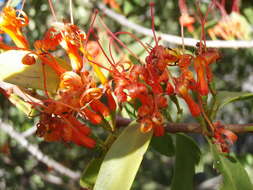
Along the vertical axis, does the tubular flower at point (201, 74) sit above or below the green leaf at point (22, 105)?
above

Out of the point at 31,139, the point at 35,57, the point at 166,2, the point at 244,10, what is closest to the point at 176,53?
the point at 35,57

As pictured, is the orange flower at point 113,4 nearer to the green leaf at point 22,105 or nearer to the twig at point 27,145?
the twig at point 27,145

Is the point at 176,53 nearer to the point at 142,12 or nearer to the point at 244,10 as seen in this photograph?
the point at 142,12

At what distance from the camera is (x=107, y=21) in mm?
3135

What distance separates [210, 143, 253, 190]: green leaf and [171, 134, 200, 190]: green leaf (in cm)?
18

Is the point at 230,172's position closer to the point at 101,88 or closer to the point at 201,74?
the point at 201,74

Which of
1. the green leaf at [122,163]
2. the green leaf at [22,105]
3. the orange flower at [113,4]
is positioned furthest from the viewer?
the orange flower at [113,4]

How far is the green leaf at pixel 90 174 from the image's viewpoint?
3.46 feet

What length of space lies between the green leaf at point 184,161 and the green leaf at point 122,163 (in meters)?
0.23

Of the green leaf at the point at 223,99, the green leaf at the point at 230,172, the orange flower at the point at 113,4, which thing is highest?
the green leaf at the point at 223,99

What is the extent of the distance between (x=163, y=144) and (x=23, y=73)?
49 cm

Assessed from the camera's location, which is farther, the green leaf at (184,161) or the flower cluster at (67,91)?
the green leaf at (184,161)

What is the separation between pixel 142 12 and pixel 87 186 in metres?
2.13

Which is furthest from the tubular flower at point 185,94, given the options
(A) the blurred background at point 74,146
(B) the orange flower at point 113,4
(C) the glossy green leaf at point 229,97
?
(B) the orange flower at point 113,4
